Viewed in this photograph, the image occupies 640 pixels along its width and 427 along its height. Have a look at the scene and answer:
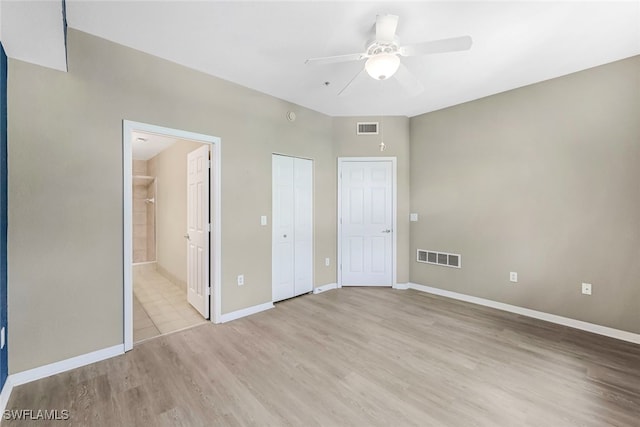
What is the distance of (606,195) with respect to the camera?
280cm

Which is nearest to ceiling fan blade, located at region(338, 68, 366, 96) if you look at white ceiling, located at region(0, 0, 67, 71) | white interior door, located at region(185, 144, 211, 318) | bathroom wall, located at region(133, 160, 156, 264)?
white interior door, located at region(185, 144, 211, 318)

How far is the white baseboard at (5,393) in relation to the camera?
173 cm

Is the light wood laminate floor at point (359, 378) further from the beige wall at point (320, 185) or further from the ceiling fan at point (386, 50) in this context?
the ceiling fan at point (386, 50)

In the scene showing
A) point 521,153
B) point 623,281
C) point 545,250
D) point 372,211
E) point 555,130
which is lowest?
point 623,281

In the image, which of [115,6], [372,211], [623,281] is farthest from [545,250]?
[115,6]

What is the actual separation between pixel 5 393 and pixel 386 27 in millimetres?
3726

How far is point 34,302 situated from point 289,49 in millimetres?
2961

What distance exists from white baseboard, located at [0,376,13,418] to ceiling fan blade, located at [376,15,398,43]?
11.8 feet

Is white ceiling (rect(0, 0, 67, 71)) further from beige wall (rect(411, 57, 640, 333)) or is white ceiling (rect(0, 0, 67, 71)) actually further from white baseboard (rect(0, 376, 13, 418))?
beige wall (rect(411, 57, 640, 333))

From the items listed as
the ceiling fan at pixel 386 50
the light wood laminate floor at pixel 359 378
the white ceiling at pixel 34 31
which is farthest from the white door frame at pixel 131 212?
the ceiling fan at pixel 386 50

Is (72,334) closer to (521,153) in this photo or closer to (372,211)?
(372,211)

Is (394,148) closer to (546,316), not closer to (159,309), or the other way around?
(546,316)

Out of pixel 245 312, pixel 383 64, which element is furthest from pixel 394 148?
pixel 245 312

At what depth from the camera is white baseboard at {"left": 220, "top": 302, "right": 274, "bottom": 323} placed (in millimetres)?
3134
